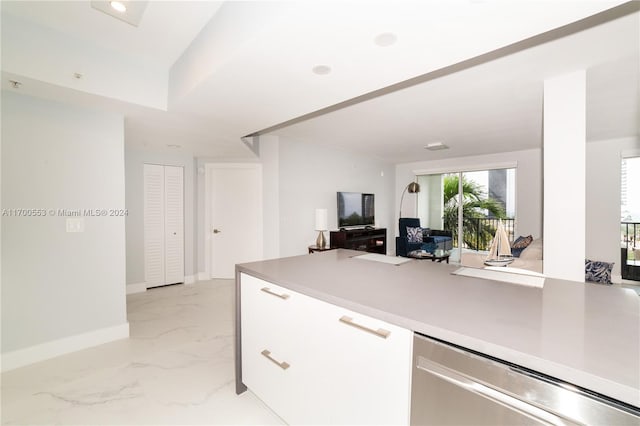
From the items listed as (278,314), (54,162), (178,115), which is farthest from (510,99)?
(54,162)

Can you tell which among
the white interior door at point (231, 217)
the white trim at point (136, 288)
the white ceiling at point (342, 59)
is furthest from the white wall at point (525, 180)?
the white trim at point (136, 288)

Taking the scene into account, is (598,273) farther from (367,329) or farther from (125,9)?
(125,9)

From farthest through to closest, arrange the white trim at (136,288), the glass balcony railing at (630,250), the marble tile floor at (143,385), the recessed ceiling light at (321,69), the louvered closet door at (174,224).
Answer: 1. the glass balcony railing at (630,250)
2. the louvered closet door at (174,224)
3. the white trim at (136,288)
4. the recessed ceiling light at (321,69)
5. the marble tile floor at (143,385)

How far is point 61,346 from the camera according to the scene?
93.2 inches

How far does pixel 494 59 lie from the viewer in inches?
84.4

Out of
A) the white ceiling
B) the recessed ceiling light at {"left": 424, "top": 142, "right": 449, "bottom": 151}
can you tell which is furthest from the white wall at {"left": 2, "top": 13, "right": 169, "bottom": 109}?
the recessed ceiling light at {"left": 424, "top": 142, "right": 449, "bottom": 151}

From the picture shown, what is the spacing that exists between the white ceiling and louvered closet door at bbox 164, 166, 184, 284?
0.93 metres

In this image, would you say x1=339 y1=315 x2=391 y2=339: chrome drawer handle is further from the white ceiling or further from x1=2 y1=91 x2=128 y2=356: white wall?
x1=2 y1=91 x2=128 y2=356: white wall

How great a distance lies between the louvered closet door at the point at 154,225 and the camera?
13.8 feet

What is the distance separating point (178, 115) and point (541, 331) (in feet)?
9.81

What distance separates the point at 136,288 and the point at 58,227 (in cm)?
199

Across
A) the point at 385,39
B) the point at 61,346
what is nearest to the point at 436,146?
the point at 385,39

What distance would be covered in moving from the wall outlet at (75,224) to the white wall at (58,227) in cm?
3

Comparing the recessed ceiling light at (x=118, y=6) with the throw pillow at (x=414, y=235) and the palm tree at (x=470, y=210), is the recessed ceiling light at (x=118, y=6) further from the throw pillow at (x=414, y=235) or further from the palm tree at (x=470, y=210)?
the palm tree at (x=470, y=210)
